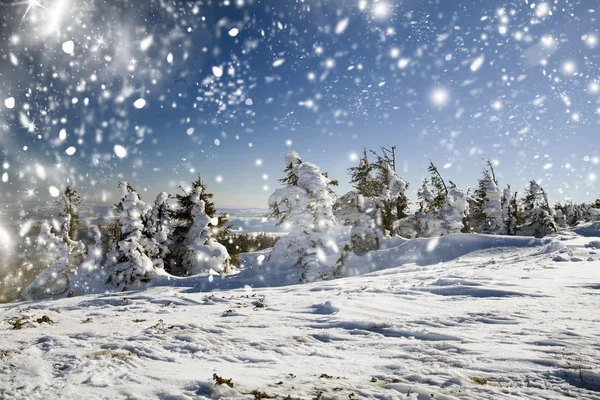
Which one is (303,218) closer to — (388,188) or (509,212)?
(388,188)

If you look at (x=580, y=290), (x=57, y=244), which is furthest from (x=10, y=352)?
(x=57, y=244)

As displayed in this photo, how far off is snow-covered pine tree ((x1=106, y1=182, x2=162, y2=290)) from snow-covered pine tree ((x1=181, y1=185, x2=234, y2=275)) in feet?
8.34

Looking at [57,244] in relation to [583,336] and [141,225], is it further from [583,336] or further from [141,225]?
[583,336]

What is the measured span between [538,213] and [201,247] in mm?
30795

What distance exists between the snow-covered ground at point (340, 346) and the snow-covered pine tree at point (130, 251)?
10215 millimetres

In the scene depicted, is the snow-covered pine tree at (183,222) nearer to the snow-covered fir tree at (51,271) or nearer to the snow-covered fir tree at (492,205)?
the snow-covered fir tree at (51,271)

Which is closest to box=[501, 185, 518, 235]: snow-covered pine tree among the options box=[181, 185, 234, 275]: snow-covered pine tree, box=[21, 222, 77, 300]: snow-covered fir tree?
box=[181, 185, 234, 275]: snow-covered pine tree

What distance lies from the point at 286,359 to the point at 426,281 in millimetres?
6663

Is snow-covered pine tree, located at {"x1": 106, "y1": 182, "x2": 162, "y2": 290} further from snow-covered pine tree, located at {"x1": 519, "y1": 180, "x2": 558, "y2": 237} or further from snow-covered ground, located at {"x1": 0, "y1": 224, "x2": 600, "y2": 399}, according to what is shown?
snow-covered pine tree, located at {"x1": 519, "y1": 180, "x2": 558, "y2": 237}

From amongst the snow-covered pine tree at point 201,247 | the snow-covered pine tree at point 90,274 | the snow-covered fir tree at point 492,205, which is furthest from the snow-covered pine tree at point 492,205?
the snow-covered pine tree at point 90,274

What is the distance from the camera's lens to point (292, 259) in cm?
1978

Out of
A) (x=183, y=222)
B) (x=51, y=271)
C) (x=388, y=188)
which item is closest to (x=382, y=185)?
(x=388, y=188)

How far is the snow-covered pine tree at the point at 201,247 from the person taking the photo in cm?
2172

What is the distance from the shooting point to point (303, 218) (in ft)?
64.2
